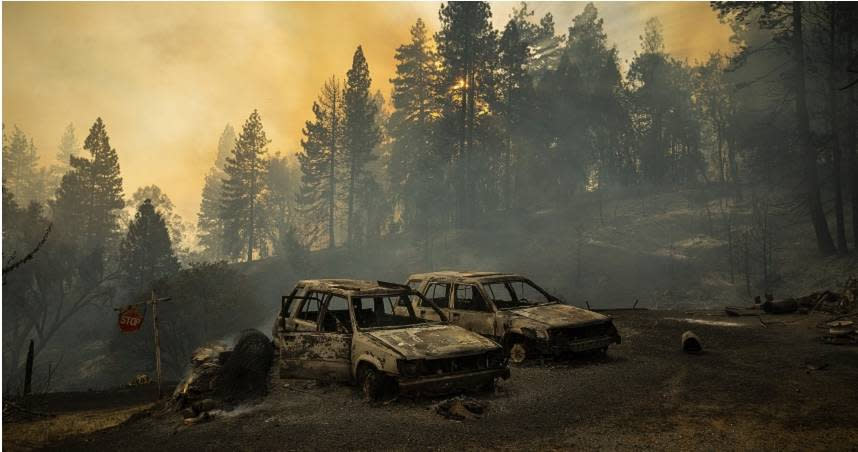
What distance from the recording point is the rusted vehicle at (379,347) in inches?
271

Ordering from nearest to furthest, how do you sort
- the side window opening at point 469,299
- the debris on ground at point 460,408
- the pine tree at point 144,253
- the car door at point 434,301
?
the debris on ground at point 460,408 < the car door at point 434,301 < the side window opening at point 469,299 < the pine tree at point 144,253

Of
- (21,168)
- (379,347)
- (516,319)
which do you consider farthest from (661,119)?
(21,168)

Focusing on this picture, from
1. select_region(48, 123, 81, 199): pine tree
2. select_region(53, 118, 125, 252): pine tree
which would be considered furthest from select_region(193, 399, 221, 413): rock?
select_region(48, 123, 81, 199): pine tree

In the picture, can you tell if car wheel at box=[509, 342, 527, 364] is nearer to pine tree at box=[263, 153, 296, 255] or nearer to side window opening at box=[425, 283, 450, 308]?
side window opening at box=[425, 283, 450, 308]

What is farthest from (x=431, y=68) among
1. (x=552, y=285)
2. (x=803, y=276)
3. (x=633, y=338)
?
(x=633, y=338)

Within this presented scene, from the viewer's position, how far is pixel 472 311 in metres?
9.80

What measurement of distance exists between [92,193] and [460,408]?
1971 inches

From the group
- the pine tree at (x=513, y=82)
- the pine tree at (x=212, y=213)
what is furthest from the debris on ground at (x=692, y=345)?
the pine tree at (x=212, y=213)

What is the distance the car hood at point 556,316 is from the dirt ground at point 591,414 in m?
0.84

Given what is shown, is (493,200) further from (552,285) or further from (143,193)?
(143,193)

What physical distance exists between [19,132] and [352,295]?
79.1 m

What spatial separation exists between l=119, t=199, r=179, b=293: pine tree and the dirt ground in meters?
29.3

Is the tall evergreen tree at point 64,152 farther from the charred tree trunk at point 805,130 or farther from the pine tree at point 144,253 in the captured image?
the charred tree trunk at point 805,130

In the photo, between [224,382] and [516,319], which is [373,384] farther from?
[516,319]
